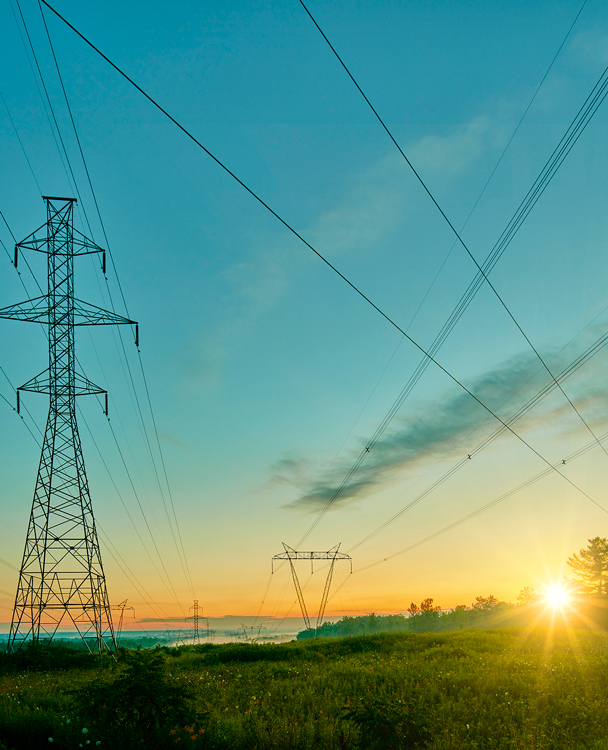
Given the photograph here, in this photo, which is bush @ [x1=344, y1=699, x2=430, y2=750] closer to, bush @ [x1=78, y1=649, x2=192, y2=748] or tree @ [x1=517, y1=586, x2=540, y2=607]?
bush @ [x1=78, y1=649, x2=192, y2=748]

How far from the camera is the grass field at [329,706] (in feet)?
29.0

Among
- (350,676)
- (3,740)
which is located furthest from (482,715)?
(3,740)

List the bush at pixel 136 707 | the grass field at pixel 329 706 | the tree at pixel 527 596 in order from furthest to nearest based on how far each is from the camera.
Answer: the tree at pixel 527 596
the grass field at pixel 329 706
the bush at pixel 136 707

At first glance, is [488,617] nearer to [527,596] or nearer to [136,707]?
[527,596]

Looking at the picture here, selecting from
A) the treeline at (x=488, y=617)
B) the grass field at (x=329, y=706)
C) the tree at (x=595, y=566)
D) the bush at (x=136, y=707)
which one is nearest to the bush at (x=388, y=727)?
the grass field at (x=329, y=706)

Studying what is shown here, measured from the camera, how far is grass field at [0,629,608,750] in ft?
29.0

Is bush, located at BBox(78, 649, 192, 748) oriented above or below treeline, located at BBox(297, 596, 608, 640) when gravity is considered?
above

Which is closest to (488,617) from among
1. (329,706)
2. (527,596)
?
(527,596)

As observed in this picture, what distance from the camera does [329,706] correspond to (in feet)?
41.9

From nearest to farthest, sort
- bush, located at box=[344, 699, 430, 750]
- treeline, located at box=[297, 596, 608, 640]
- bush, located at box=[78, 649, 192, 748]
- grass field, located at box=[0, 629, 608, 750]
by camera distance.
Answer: bush, located at box=[344, 699, 430, 750] → bush, located at box=[78, 649, 192, 748] → grass field, located at box=[0, 629, 608, 750] → treeline, located at box=[297, 596, 608, 640]

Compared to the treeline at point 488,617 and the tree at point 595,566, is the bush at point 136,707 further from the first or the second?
the tree at point 595,566

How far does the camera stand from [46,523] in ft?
88.3

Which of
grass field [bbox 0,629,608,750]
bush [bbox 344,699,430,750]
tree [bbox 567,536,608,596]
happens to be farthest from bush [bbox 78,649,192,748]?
tree [bbox 567,536,608,596]

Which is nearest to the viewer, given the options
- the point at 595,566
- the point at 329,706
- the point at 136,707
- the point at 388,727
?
the point at 388,727
